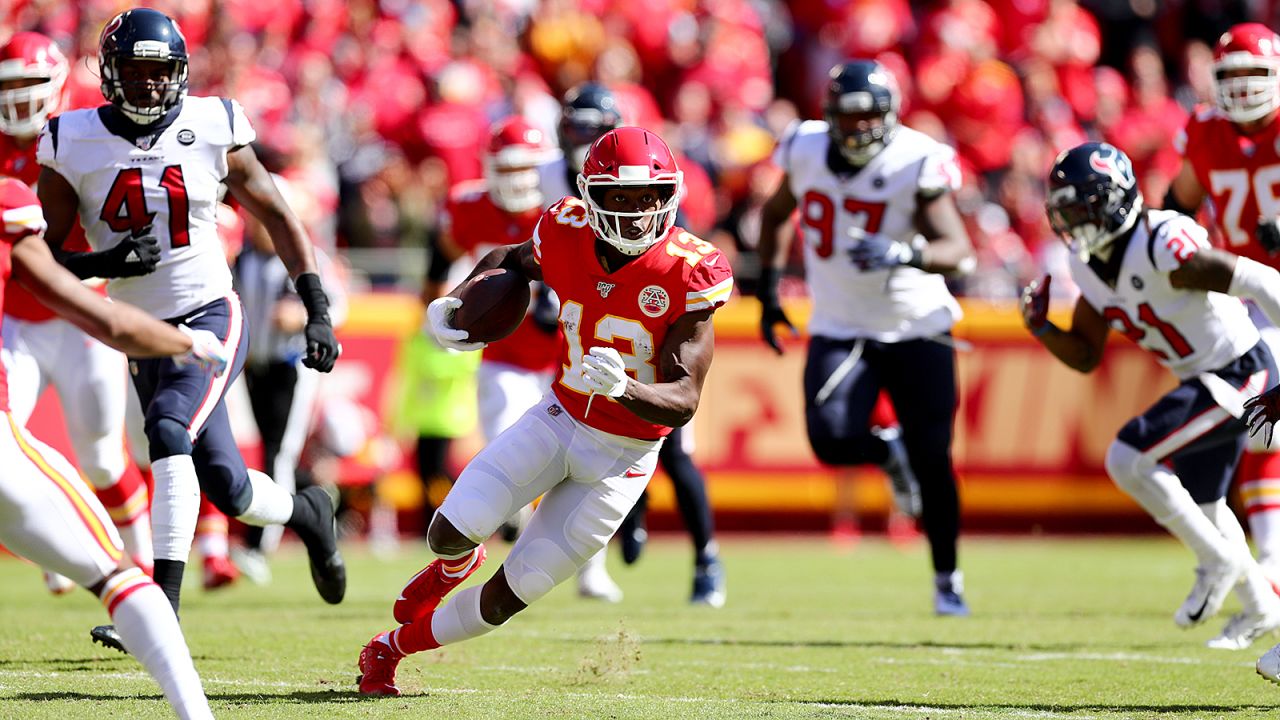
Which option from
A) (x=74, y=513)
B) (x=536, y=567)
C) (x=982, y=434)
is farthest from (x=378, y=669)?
(x=982, y=434)

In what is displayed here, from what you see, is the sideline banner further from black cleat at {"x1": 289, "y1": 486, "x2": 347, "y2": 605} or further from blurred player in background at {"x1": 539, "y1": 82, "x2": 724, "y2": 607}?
black cleat at {"x1": 289, "y1": 486, "x2": 347, "y2": 605}

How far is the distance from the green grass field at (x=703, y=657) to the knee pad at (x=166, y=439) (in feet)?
2.19

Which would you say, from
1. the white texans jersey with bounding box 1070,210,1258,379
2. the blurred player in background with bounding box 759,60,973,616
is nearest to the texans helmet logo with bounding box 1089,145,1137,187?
the white texans jersey with bounding box 1070,210,1258,379

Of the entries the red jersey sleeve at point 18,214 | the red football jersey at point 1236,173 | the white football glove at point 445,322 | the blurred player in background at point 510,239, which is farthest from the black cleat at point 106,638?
the red football jersey at point 1236,173

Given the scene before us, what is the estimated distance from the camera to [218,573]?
7.47 m

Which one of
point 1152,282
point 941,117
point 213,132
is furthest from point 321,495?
point 941,117

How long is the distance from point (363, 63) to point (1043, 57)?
5.65m

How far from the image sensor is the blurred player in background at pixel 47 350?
20.3ft

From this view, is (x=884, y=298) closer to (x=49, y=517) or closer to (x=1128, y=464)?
(x=1128, y=464)

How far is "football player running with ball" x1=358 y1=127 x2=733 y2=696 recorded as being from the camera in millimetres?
4738

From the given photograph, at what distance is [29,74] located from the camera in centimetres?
620

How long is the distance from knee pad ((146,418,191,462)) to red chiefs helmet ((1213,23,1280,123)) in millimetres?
4212

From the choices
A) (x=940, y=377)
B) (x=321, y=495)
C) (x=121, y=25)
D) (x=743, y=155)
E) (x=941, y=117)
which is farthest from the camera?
(x=941, y=117)

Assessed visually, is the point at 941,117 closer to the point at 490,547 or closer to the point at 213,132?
the point at 490,547
